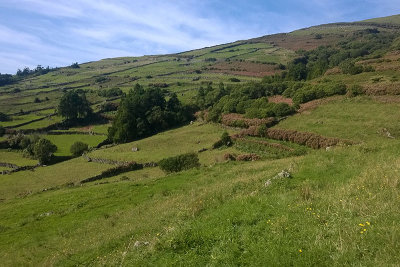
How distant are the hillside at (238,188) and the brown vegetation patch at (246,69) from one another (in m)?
46.2

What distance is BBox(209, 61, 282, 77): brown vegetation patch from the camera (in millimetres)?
128250

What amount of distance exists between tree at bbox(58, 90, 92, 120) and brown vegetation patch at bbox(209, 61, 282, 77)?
6869 centimetres

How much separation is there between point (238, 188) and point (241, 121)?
44.1 meters

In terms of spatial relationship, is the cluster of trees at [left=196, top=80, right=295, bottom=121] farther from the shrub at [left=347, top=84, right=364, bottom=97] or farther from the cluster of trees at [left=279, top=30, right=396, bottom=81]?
the cluster of trees at [left=279, top=30, right=396, bottom=81]

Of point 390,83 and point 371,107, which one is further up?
point 390,83

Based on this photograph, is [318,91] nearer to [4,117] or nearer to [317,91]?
[317,91]

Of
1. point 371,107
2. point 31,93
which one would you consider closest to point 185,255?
point 371,107

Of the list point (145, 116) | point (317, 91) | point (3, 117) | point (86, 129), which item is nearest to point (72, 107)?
point (86, 129)

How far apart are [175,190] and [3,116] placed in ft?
320

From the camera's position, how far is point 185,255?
9039mm

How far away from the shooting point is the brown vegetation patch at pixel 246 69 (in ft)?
421

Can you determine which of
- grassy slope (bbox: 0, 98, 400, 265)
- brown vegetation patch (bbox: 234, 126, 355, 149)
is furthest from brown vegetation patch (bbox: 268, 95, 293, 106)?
grassy slope (bbox: 0, 98, 400, 265)

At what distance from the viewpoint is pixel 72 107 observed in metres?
96.9

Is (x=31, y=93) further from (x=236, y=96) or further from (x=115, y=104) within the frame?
(x=236, y=96)
